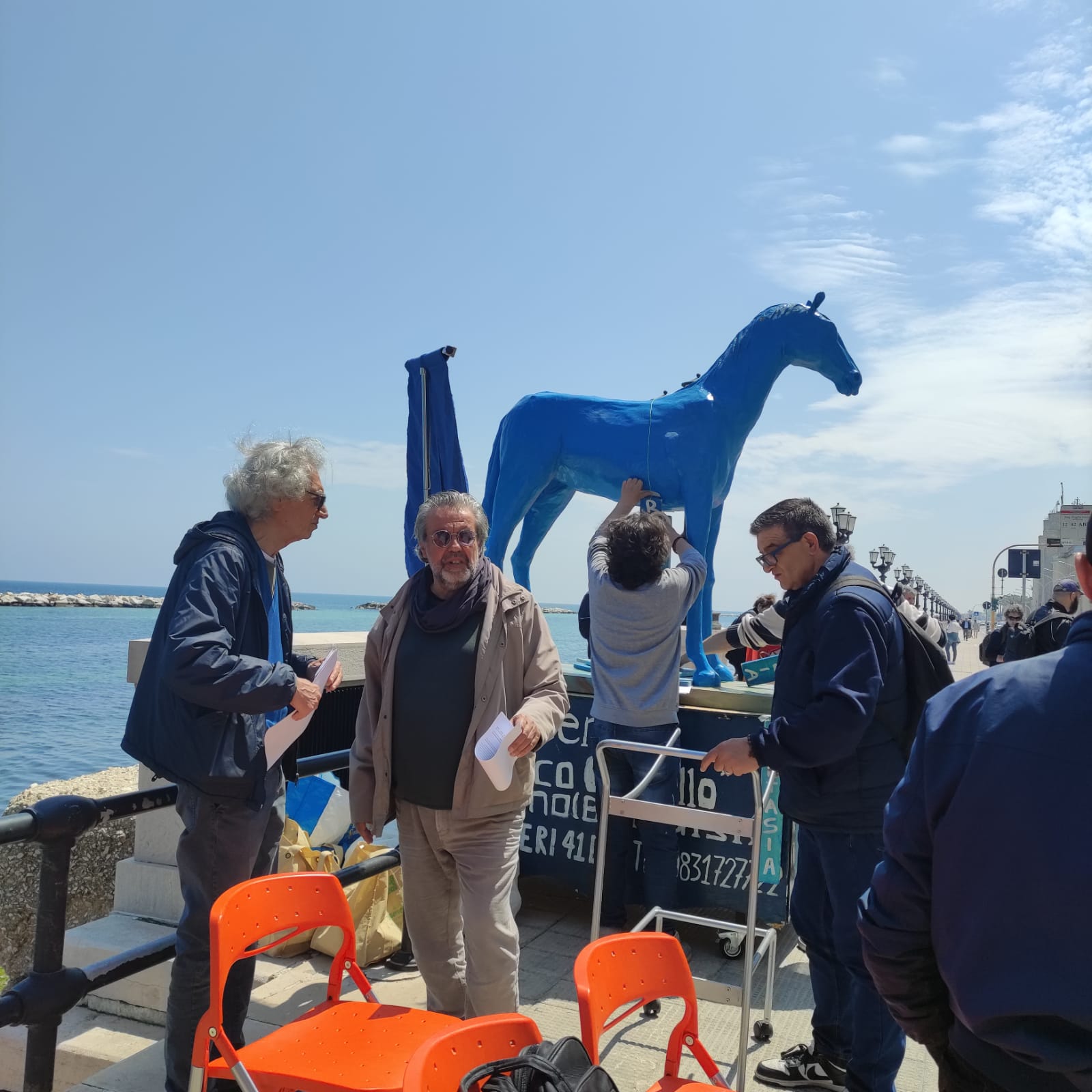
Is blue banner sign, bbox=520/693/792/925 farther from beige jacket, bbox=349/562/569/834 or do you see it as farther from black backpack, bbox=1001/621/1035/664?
black backpack, bbox=1001/621/1035/664

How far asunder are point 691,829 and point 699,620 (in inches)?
41.3

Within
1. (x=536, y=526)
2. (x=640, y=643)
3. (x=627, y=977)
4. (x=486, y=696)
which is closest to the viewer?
(x=627, y=977)

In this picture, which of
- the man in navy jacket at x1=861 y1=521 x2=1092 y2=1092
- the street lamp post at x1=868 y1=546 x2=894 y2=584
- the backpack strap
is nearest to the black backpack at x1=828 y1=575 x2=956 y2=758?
the man in navy jacket at x1=861 y1=521 x2=1092 y2=1092

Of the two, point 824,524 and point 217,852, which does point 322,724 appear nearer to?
point 217,852

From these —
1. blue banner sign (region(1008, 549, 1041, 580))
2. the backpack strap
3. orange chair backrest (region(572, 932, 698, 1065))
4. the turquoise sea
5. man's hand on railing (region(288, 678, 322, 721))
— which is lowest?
the turquoise sea

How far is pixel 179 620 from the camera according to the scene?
2.41 metres

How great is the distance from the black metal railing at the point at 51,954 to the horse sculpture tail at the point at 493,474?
9.79ft

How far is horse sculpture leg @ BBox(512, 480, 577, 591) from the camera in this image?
529 cm

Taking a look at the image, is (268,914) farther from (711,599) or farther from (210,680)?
(711,599)

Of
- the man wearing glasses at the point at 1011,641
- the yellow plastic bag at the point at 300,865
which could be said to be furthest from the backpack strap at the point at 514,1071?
the man wearing glasses at the point at 1011,641

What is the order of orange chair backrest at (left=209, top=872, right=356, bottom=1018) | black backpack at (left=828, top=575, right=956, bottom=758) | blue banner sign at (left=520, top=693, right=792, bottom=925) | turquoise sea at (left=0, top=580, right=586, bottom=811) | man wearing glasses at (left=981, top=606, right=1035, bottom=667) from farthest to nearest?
turquoise sea at (left=0, top=580, right=586, bottom=811) → man wearing glasses at (left=981, top=606, right=1035, bottom=667) → blue banner sign at (left=520, top=693, right=792, bottom=925) → black backpack at (left=828, top=575, right=956, bottom=758) → orange chair backrest at (left=209, top=872, right=356, bottom=1018)

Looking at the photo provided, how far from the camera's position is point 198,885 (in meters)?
2.53

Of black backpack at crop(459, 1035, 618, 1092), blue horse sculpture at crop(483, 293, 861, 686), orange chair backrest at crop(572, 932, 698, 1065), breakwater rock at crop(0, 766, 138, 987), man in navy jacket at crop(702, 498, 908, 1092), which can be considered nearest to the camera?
black backpack at crop(459, 1035, 618, 1092)

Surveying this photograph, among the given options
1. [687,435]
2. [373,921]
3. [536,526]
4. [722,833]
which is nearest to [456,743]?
[722,833]
